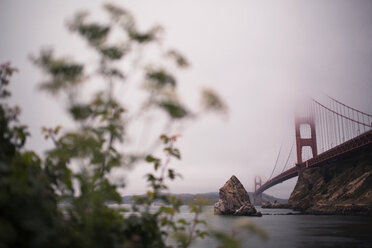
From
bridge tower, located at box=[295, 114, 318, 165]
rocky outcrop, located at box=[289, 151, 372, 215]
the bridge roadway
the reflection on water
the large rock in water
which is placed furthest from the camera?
bridge tower, located at box=[295, 114, 318, 165]

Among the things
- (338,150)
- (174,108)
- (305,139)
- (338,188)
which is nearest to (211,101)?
(174,108)

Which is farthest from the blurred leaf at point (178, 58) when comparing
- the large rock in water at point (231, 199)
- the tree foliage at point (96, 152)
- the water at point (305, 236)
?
the large rock in water at point (231, 199)

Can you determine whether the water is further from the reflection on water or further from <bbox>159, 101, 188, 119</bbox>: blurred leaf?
<bbox>159, 101, 188, 119</bbox>: blurred leaf

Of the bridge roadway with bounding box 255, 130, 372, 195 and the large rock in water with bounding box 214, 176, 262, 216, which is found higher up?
the bridge roadway with bounding box 255, 130, 372, 195

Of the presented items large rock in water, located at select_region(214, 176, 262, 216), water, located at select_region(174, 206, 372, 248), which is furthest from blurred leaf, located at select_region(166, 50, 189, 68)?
large rock in water, located at select_region(214, 176, 262, 216)

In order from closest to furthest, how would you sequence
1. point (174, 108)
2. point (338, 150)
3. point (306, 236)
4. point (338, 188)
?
point (174, 108)
point (306, 236)
point (338, 150)
point (338, 188)

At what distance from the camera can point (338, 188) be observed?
54375 millimetres

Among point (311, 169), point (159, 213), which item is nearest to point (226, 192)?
point (311, 169)

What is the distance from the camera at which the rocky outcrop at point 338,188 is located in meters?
44.9

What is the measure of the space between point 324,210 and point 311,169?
56.2 feet

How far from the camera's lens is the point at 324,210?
52938 mm

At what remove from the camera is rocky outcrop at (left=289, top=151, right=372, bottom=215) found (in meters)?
44.9

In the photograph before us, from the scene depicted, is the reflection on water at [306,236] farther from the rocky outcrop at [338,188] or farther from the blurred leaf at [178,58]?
the rocky outcrop at [338,188]

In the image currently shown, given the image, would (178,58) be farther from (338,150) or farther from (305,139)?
(305,139)
